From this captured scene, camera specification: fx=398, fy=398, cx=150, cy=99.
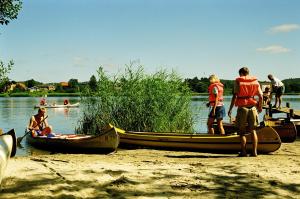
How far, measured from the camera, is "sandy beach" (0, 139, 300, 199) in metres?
5.78

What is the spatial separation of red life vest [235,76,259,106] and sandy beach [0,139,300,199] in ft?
4.83

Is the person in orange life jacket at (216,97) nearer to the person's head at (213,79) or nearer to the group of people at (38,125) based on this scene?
the person's head at (213,79)

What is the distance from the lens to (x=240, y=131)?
927 cm

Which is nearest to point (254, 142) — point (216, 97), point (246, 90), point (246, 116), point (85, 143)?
point (246, 116)

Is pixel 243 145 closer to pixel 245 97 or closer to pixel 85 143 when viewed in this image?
pixel 245 97

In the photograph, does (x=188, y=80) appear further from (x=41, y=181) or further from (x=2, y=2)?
(x=41, y=181)

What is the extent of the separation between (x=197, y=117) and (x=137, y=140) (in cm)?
448

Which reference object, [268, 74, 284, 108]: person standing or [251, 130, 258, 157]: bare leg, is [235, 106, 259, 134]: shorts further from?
[268, 74, 284, 108]: person standing

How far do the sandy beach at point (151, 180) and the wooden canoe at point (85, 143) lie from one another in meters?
3.76

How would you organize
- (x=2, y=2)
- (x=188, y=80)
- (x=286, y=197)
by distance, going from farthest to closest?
(x=188, y=80), (x=2, y=2), (x=286, y=197)

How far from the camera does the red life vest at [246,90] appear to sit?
8.90 metres

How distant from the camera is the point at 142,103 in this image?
50.2 ft

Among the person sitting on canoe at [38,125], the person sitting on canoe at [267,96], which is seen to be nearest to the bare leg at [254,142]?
the person sitting on canoe at [38,125]

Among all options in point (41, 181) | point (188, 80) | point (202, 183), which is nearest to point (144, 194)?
point (202, 183)
